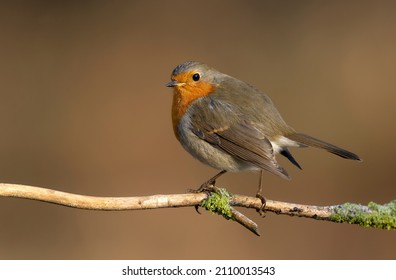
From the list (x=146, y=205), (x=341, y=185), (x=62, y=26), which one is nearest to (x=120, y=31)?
(x=62, y=26)

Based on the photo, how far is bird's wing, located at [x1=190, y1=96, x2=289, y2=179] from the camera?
2.89m

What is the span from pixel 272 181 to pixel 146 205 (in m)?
3.67

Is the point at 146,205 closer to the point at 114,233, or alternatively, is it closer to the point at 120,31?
the point at 114,233

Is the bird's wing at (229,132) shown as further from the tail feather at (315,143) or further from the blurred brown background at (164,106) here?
the blurred brown background at (164,106)

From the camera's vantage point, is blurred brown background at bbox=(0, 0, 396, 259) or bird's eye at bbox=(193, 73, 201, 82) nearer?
bird's eye at bbox=(193, 73, 201, 82)

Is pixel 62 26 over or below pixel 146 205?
over

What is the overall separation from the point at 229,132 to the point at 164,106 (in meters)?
3.69

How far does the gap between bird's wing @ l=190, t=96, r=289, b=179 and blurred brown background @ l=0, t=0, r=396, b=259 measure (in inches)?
84.5

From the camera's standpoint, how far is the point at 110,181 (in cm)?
577

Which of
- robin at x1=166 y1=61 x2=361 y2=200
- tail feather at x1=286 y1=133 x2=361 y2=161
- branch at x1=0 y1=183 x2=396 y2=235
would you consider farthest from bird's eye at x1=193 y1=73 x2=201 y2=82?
branch at x1=0 y1=183 x2=396 y2=235

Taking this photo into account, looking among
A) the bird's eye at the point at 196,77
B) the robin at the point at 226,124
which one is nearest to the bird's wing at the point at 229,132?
the robin at the point at 226,124

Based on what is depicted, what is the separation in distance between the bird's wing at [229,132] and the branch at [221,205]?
1.18 feet

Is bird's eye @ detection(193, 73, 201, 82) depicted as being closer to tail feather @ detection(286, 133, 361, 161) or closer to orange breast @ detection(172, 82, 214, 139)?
orange breast @ detection(172, 82, 214, 139)

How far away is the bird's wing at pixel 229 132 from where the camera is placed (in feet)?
9.48
